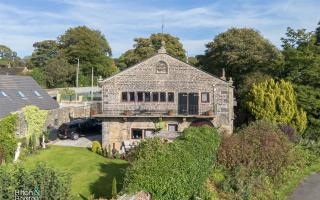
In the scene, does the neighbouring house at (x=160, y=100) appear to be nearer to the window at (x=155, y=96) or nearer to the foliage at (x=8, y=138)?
the window at (x=155, y=96)

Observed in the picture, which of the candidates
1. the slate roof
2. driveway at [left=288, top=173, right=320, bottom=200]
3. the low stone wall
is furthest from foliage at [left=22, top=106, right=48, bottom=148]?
driveway at [left=288, top=173, right=320, bottom=200]

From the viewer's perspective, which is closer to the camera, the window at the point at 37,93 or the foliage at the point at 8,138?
the foliage at the point at 8,138

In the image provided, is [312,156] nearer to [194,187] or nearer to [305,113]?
[305,113]

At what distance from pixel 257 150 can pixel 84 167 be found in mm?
11943

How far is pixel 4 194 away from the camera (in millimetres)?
13070

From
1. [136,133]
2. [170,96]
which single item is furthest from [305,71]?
[136,133]

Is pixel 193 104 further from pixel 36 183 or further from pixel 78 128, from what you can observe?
pixel 36 183

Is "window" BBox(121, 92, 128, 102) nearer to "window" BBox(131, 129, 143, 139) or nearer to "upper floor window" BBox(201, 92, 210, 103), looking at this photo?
"window" BBox(131, 129, 143, 139)

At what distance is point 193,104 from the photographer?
3522cm

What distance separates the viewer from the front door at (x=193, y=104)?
35.1 metres

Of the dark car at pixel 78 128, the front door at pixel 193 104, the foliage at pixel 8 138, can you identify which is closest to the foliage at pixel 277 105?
the front door at pixel 193 104

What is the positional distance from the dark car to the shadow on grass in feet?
33.0

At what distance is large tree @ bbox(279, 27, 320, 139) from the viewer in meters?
37.4

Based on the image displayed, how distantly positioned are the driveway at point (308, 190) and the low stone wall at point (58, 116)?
20.2 metres
